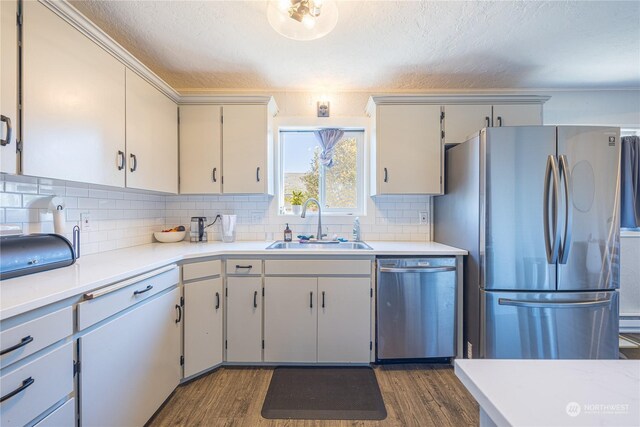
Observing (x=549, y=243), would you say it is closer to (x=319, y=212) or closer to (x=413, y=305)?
(x=413, y=305)

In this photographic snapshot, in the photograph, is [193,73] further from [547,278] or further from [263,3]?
[547,278]

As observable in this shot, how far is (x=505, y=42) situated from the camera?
2.01m

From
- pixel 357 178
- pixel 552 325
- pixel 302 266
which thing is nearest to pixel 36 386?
pixel 302 266

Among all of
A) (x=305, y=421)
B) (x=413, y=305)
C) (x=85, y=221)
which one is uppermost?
(x=85, y=221)

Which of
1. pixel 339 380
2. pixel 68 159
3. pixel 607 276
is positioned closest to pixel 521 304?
pixel 607 276

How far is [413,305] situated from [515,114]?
1.89m

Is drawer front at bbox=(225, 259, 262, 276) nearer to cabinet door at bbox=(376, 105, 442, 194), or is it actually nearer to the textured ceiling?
cabinet door at bbox=(376, 105, 442, 194)

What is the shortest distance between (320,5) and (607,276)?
2.52m

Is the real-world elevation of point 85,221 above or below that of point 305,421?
above

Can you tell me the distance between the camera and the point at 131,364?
1.38 m

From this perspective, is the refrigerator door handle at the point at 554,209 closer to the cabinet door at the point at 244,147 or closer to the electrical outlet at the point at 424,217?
the electrical outlet at the point at 424,217

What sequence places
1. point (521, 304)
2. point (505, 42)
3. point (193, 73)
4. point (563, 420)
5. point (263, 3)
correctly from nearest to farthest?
point (563, 420) → point (263, 3) → point (521, 304) → point (505, 42) → point (193, 73)

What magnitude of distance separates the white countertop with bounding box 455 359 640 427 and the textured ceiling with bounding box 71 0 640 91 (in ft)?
6.26

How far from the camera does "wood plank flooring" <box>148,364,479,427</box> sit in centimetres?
160
